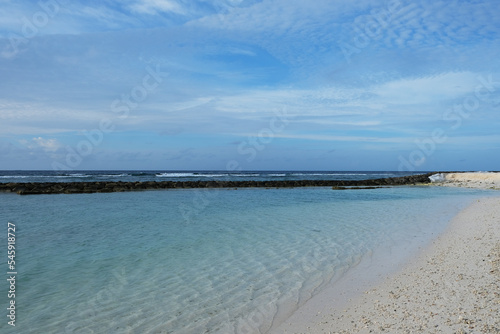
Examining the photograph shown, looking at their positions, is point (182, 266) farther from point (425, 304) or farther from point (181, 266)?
point (425, 304)

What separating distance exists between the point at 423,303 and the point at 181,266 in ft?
16.1

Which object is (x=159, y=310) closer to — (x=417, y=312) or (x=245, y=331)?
(x=245, y=331)

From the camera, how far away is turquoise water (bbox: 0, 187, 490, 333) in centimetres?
520


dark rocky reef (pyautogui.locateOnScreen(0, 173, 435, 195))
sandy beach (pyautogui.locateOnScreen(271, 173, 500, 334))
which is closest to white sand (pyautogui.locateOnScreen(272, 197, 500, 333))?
sandy beach (pyautogui.locateOnScreen(271, 173, 500, 334))

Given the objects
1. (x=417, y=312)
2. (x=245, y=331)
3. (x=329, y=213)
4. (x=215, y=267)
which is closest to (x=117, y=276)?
(x=215, y=267)

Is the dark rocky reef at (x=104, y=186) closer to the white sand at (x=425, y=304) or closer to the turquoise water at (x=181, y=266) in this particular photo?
the turquoise water at (x=181, y=266)

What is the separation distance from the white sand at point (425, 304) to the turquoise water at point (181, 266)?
0.69 meters

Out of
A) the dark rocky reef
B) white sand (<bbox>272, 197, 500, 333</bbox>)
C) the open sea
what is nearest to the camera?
white sand (<bbox>272, 197, 500, 333</bbox>)

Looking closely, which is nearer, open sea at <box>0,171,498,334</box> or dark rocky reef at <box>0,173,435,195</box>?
open sea at <box>0,171,498,334</box>

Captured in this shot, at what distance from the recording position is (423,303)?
5211 mm

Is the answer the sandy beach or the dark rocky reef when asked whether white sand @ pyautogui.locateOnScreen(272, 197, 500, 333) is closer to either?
the sandy beach

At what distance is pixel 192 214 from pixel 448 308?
13251 millimetres

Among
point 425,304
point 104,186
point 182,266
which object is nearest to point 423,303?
point 425,304

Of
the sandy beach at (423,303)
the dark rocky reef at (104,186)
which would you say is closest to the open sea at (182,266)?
the sandy beach at (423,303)
